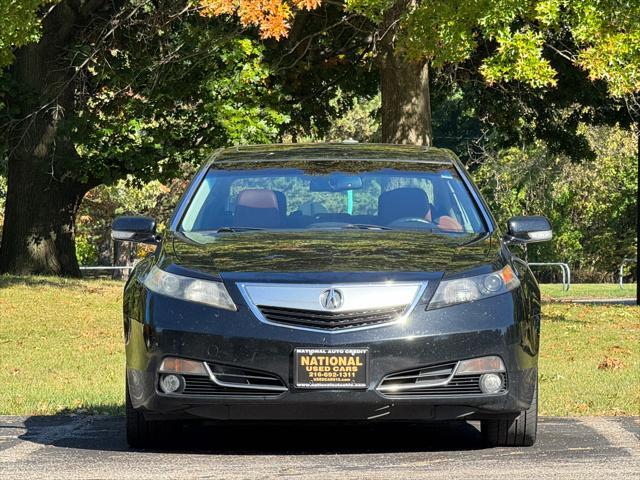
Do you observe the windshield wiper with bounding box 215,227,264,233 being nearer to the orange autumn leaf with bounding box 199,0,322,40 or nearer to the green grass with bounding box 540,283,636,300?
the orange autumn leaf with bounding box 199,0,322,40

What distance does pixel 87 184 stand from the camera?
26844mm

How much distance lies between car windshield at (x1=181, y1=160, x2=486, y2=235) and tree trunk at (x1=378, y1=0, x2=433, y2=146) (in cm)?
1221

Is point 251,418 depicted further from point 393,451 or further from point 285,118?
point 285,118

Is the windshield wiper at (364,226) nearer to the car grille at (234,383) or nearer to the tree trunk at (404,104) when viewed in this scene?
the car grille at (234,383)

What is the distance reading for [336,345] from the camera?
6488 mm

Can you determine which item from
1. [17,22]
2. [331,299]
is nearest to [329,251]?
[331,299]

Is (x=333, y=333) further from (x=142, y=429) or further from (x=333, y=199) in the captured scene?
(x=333, y=199)

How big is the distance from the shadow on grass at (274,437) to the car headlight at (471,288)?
96cm

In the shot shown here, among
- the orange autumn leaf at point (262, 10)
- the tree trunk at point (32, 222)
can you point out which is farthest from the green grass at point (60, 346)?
the orange autumn leaf at point (262, 10)

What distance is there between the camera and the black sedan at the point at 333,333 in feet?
21.4

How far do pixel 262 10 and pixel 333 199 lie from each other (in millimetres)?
11935

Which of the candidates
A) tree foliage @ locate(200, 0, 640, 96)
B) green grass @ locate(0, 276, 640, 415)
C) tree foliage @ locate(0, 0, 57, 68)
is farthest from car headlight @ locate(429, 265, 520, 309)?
tree foliage @ locate(0, 0, 57, 68)

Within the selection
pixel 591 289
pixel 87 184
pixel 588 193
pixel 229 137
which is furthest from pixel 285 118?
pixel 588 193

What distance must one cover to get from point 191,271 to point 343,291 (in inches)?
30.8
